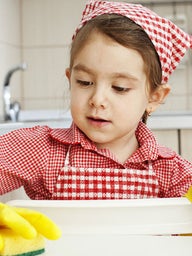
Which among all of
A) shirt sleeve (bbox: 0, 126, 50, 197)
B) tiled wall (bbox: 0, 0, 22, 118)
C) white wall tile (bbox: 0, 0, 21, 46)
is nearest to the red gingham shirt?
shirt sleeve (bbox: 0, 126, 50, 197)

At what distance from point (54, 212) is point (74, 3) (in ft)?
7.42

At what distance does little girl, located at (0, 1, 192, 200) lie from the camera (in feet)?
2.96

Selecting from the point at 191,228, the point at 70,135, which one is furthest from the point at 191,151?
the point at 191,228

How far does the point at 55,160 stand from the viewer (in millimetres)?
937

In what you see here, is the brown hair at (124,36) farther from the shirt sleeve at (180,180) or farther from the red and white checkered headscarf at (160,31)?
the shirt sleeve at (180,180)

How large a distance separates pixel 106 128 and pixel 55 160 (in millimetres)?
102

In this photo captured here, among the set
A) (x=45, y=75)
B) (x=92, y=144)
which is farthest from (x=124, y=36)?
(x=45, y=75)

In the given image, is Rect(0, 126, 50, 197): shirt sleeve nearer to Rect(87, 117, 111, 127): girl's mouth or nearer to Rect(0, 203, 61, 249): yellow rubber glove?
Rect(87, 117, 111, 127): girl's mouth

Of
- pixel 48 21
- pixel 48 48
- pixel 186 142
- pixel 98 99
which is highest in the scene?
pixel 98 99

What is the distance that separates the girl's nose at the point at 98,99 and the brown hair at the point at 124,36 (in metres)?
0.09

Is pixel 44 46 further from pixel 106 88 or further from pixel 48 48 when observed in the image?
pixel 106 88

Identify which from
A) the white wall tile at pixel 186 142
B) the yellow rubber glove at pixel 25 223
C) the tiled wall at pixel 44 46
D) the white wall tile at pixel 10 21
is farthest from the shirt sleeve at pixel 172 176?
the tiled wall at pixel 44 46

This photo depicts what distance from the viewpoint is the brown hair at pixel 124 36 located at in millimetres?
912

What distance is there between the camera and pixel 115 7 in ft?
3.11
